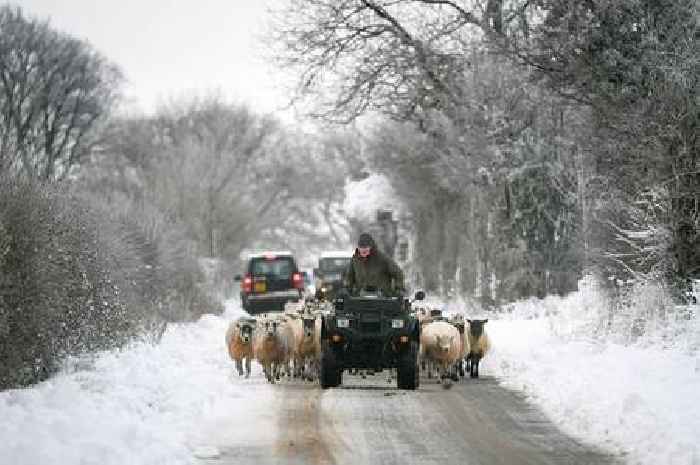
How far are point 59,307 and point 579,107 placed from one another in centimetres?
1157

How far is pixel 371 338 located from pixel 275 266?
21.1m

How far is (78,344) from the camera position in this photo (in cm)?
1958

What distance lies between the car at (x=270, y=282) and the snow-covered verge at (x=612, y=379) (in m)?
13.6

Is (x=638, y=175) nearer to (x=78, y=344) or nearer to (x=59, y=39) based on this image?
(x=78, y=344)

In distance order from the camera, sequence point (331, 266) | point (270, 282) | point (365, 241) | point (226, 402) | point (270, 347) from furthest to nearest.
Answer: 1. point (331, 266)
2. point (270, 282)
3. point (270, 347)
4. point (365, 241)
5. point (226, 402)

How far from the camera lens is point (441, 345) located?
63.4 feet

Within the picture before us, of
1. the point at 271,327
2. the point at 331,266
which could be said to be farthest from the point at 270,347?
the point at 331,266

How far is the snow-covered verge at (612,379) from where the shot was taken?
1224 cm

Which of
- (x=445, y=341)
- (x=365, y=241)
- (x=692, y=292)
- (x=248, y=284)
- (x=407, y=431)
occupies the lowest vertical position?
(x=407, y=431)

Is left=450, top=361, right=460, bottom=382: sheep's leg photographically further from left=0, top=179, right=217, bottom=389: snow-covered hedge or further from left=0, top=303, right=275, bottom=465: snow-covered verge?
left=0, top=179, right=217, bottom=389: snow-covered hedge

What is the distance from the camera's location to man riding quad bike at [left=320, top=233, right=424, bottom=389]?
18.0 m

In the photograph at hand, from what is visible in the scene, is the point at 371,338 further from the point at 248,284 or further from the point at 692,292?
the point at 248,284

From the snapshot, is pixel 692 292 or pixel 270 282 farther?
pixel 270 282

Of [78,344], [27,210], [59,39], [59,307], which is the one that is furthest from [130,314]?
[59,39]
